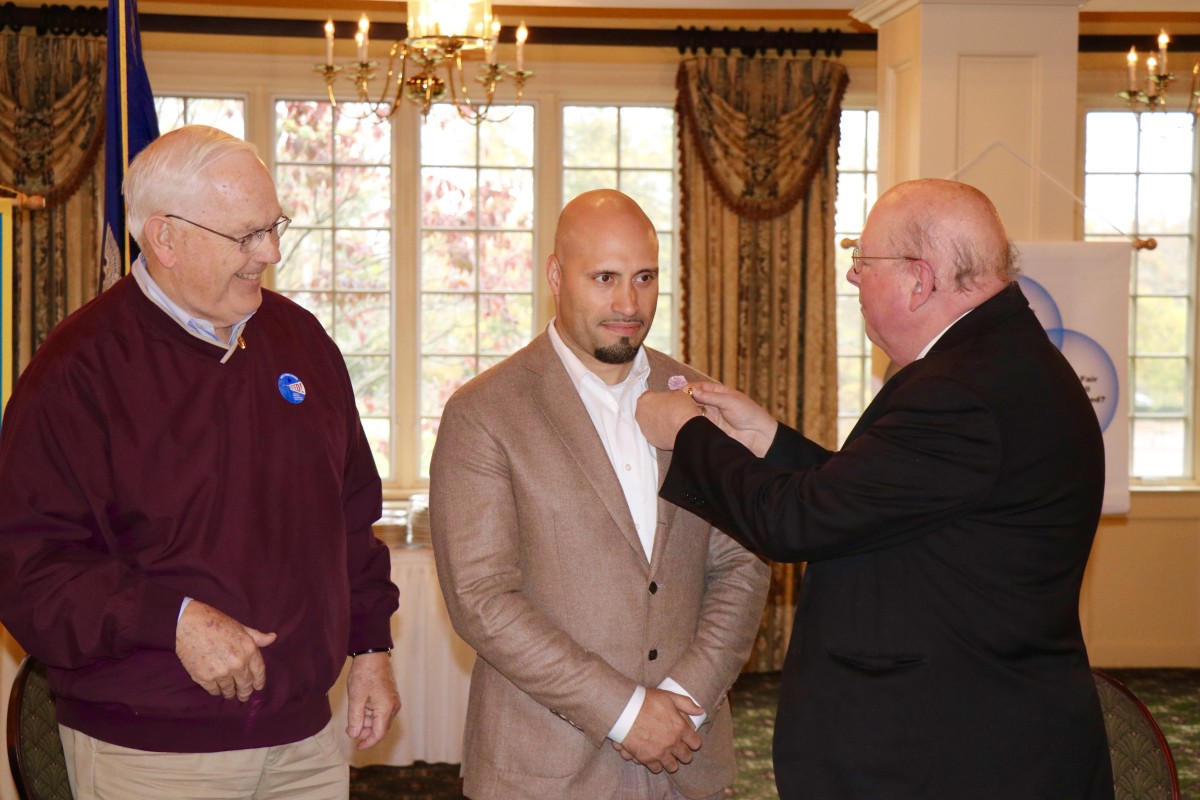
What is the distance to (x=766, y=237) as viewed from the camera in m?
6.84

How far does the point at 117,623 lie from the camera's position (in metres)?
1.80

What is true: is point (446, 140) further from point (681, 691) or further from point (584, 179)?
point (681, 691)

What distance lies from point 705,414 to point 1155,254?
5.71 m

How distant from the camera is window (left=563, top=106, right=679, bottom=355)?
23.0 feet

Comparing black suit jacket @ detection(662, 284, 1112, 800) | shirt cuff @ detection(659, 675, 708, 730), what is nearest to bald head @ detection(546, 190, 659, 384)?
black suit jacket @ detection(662, 284, 1112, 800)

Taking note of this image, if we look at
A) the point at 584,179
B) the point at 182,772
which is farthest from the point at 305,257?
the point at 182,772

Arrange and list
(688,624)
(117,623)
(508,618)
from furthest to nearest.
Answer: (688,624) < (508,618) < (117,623)

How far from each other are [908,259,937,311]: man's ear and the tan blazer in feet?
2.11

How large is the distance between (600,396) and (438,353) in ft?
15.2

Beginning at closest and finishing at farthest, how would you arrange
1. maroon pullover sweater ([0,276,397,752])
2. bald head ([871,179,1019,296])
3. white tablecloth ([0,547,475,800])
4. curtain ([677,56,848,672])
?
maroon pullover sweater ([0,276,397,752]) < bald head ([871,179,1019,296]) < white tablecloth ([0,547,475,800]) < curtain ([677,56,848,672])

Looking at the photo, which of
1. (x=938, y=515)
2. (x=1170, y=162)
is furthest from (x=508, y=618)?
(x=1170, y=162)

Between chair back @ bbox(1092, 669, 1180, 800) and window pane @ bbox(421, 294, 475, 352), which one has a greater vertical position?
window pane @ bbox(421, 294, 475, 352)

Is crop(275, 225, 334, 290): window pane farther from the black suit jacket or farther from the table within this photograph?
the black suit jacket

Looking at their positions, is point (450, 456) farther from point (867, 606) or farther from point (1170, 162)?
point (1170, 162)
